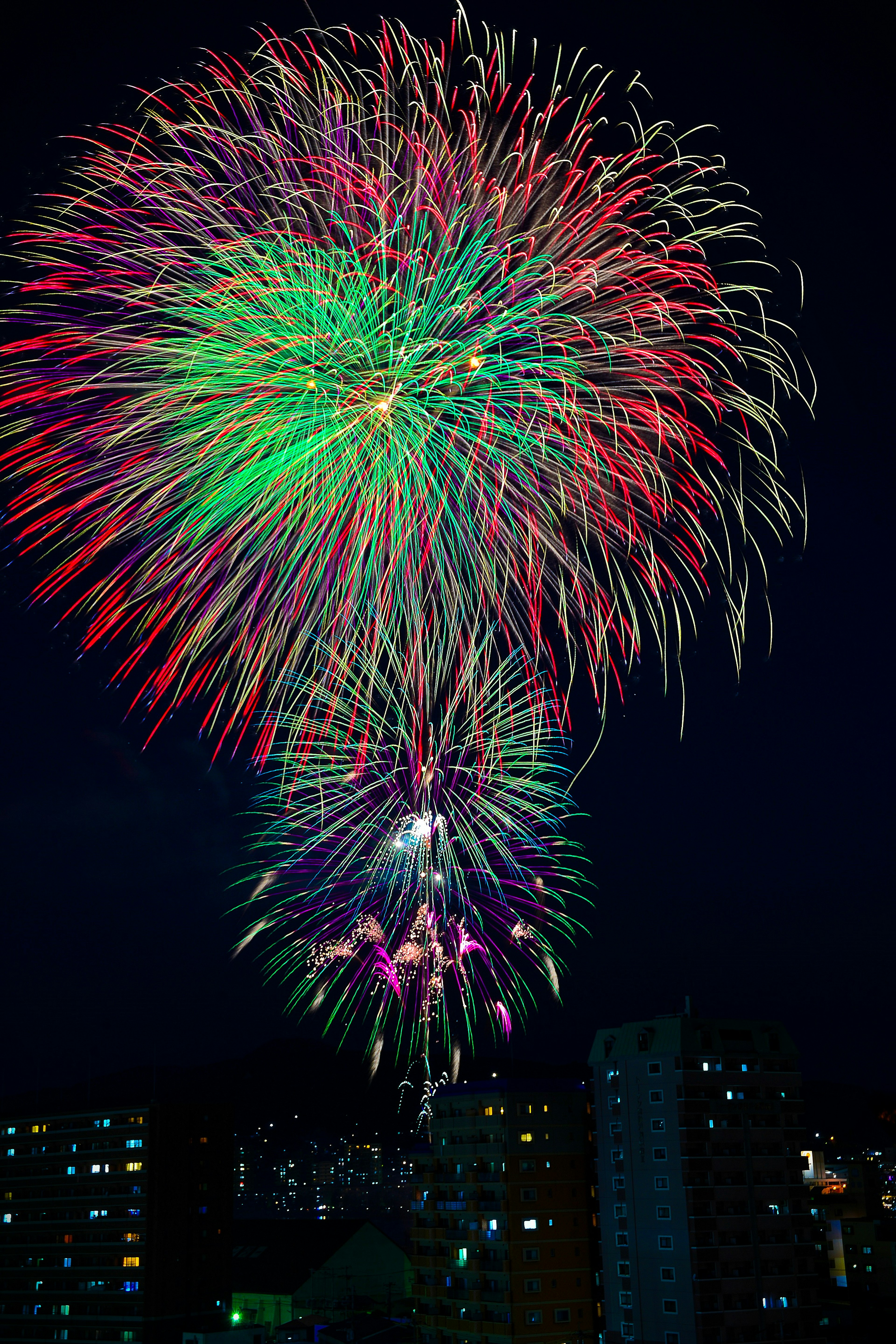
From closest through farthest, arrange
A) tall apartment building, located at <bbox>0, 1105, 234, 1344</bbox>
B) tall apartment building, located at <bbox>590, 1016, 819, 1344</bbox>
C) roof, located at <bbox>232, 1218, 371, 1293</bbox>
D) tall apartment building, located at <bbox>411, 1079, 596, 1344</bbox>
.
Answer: tall apartment building, located at <bbox>590, 1016, 819, 1344</bbox>, tall apartment building, located at <bbox>411, 1079, 596, 1344</bbox>, tall apartment building, located at <bbox>0, 1105, 234, 1344</bbox>, roof, located at <bbox>232, 1218, 371, 1293</bbox>

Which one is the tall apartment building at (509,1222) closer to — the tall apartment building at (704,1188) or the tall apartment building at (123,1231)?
the tall apartment building at (704,1188)

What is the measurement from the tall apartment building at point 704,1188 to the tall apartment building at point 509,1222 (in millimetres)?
4363

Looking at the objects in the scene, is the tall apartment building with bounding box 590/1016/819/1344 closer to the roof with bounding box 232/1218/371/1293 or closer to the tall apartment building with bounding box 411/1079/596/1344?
the tall apartment building with bounding box 411/1079/596/1344

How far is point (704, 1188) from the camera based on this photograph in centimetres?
6391

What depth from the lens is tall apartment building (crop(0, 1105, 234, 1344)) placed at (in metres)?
90.6

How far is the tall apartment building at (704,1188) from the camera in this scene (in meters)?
62.5

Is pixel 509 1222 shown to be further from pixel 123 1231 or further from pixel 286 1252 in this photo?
pixel 286 1252

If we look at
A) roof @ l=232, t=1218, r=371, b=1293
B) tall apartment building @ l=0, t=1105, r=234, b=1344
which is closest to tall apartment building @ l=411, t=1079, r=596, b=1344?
tall apartment building @ l=0, t=1105, r=234, b=1344

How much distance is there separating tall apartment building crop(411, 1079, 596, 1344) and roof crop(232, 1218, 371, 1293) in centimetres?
2918

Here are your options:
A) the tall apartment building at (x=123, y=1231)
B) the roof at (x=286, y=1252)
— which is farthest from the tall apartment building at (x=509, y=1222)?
the roof at (x=286, y=1252)

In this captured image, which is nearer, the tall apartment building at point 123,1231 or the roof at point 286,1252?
the tall apartment building at point 123,1231

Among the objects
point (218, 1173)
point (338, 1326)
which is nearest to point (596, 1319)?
point (338, 1326)

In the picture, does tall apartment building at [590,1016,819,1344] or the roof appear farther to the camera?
the roof

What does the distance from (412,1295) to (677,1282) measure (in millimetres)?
24808
